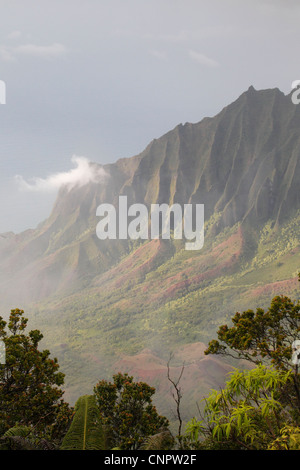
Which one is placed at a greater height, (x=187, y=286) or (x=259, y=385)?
(x=187, y=286)

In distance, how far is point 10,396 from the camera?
12367 mm

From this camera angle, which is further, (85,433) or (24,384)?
(24,384)

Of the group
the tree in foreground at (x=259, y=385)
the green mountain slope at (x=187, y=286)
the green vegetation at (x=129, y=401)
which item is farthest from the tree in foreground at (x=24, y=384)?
the green mountain slope at (x=187, y=286)

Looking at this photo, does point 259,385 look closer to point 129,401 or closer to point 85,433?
Answer: point 85,433

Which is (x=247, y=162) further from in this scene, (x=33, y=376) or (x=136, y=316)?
(x=33, y=376)

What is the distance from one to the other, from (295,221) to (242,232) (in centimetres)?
2584

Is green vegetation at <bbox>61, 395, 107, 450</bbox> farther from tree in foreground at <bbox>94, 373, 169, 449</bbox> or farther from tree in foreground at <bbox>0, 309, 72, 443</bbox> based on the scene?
tree in foreground at <bbox>94, 373, 169, 449</bbox>

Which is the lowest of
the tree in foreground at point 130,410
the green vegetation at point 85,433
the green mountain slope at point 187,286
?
the tree in foreground at point 130,410

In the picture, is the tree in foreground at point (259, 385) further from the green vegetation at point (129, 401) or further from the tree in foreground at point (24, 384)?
the tree in foreground at point (24, 384)

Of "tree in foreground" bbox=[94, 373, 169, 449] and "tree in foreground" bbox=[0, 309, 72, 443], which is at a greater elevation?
"tree in foreground" bbox=[0, 309, 72, 443]

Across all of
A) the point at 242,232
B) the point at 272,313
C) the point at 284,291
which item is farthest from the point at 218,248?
the point at 272,313

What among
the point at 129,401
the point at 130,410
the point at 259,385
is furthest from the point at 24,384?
the point at 259,385

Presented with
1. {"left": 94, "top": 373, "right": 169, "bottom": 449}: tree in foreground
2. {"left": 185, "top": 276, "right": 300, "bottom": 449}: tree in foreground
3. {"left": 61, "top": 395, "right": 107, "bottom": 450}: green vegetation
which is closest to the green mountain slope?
{"left": 94, "top": 373, "right": 169, "bottom": 449}: tree in foreground
